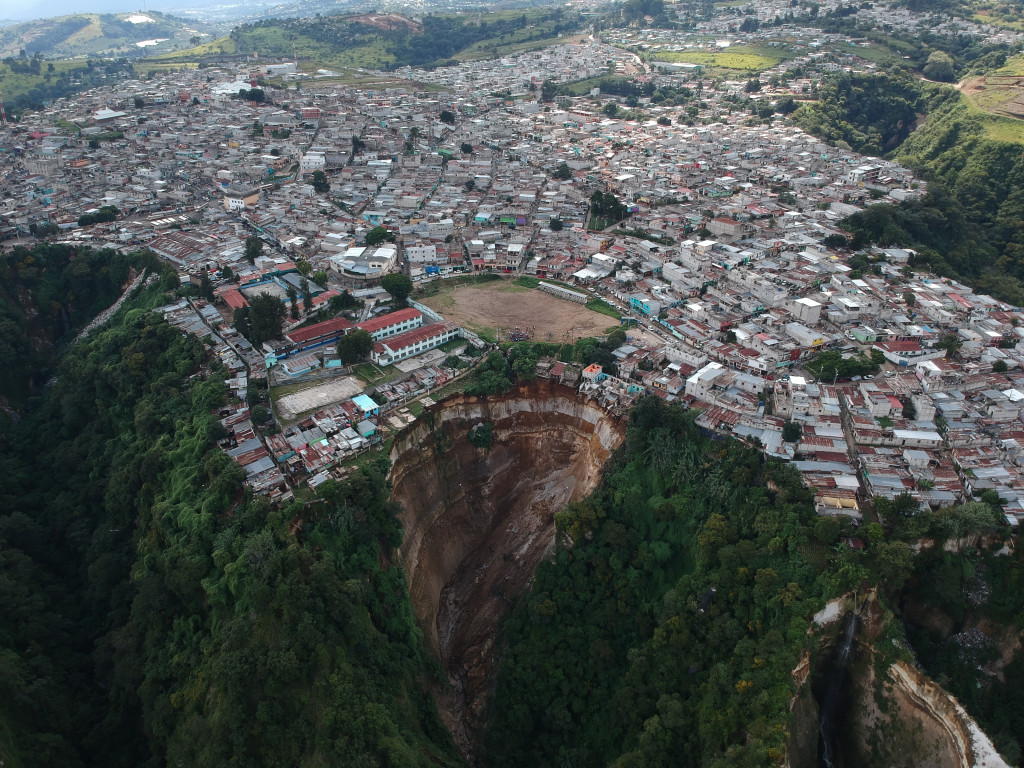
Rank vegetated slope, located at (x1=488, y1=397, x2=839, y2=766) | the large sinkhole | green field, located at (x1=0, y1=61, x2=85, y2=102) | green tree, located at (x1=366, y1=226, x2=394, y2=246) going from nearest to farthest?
vegetated slope, located at (x1=488, y1=397, x2=839, y2=766), the large sinkhole, green tree, located at (x1=366, y1=226, x2=394, y2=246), green field, located at (x1=0, y1=61, x2=85, y2=102)

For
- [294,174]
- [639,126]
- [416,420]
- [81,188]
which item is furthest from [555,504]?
[639,126]

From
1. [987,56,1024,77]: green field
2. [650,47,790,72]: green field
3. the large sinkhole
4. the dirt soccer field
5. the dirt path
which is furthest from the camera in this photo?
[650,47,790,72]: green field

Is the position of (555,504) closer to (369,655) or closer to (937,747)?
(369,655)

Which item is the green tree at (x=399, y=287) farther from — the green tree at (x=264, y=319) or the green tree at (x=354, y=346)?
the green tree at (x=264, y=319)

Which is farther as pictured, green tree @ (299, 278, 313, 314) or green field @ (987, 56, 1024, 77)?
green field @ (987, 56, 1024, 77)

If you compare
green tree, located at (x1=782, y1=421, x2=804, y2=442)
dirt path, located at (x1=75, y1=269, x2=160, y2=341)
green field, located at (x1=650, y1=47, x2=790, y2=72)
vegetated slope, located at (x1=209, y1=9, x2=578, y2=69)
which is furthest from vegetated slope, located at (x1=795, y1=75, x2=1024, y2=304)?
vegetated slope, located at (x1=209, y1=9, x2=578, y2=69)

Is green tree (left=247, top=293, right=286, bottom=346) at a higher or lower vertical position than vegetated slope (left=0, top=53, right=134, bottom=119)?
higher

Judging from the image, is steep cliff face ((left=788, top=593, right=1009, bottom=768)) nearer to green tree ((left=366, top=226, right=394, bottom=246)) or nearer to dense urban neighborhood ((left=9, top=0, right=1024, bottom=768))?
dense urban neighborhood ((left=9, top=0, right=1024, bottom=768))

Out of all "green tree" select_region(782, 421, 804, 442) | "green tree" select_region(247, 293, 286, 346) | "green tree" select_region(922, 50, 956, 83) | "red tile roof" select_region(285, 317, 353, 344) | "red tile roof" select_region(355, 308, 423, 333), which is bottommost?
"green tree" select_region(922, 50, 956, 83)
